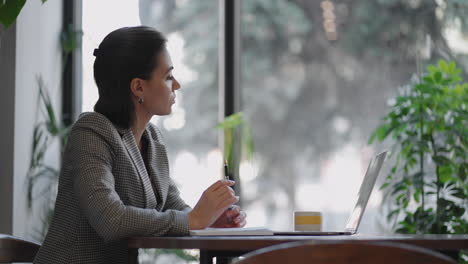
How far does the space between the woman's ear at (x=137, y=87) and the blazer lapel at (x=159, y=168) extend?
183 millimetres

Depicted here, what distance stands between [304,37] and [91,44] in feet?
4.29

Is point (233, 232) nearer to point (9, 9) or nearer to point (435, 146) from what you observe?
point (9, 9)

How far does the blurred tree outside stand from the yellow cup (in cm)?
174

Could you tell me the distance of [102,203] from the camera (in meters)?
1.80

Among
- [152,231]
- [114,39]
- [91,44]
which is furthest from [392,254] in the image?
[91,44]

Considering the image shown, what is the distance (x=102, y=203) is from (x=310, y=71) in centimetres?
236

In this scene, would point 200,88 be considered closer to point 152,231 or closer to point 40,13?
point 40,13

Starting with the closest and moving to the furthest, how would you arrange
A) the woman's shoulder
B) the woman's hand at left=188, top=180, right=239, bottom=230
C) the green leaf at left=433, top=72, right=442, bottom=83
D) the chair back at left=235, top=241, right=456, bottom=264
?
the chair back at left=235, top=241, right=456, bottom=264, the woman's hand at left=188, top=180, right=239, bottom=230, the woman's shoulder, the green leaf at left=433, top=72, right=442, bottom=83

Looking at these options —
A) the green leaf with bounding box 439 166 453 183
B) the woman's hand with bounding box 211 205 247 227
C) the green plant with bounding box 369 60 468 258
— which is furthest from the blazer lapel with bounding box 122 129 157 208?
the green leaf with bounding box 439 166 453 183

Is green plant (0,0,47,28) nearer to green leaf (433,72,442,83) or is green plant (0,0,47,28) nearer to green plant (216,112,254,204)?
green plant (216,112,254,204)

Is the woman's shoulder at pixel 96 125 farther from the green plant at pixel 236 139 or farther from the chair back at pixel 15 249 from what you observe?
the green plant at pixel 236 139

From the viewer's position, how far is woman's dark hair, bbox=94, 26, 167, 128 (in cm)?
218

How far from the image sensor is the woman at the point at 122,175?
182 centimetres

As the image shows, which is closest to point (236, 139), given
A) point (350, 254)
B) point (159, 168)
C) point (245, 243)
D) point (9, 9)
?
point (159, 168)
